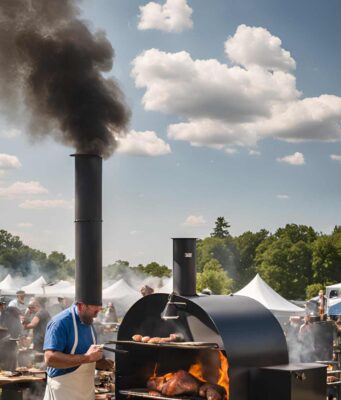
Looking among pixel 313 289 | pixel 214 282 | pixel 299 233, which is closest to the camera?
pixel 313 289

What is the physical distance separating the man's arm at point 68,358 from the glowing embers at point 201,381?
3.32ft

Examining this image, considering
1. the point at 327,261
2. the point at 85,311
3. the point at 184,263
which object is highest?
the point at 327,261

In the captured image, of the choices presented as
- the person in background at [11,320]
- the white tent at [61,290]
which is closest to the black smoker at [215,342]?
the person in background at [11,320]

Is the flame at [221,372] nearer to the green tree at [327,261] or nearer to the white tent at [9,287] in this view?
the white tent at [9,287]

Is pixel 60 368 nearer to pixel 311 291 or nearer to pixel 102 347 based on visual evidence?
pixel 102 347

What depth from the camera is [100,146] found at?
27.0ft

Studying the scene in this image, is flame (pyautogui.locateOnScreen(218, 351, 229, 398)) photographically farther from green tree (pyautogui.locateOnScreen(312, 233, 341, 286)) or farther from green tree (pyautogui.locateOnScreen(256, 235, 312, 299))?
green tree (pyautogui.locateOnScreen(256, 235, 312, 299))

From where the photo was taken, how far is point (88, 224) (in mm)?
7078

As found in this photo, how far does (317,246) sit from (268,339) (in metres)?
53.9

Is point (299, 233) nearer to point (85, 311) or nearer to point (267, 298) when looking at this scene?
point (267, 298)

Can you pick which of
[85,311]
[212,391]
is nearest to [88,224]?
[85,311]

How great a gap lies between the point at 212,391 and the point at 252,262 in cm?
6642

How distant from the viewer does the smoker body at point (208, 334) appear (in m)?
6.00

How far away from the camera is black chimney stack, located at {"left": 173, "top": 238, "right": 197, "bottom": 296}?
6785mm
